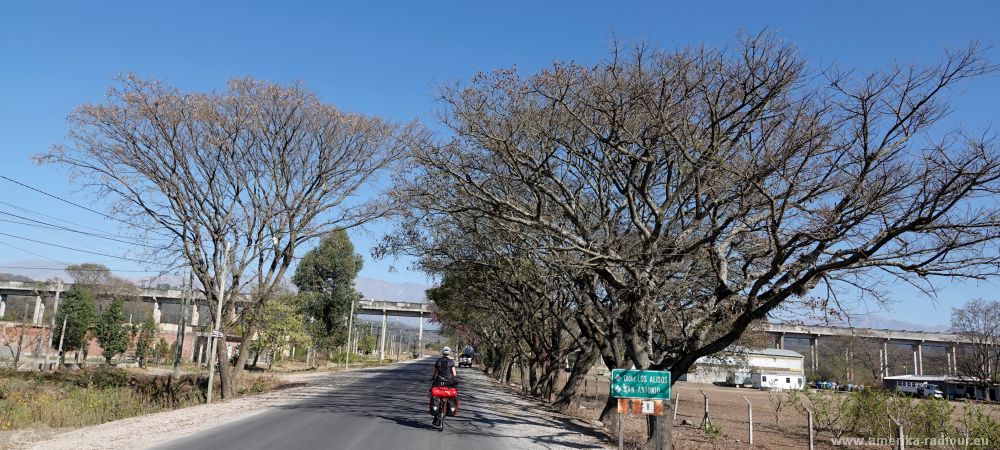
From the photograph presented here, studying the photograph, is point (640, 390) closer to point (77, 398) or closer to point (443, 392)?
point (443, 392)

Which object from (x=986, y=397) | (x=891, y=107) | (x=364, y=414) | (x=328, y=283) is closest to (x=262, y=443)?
(x=364, y=414)

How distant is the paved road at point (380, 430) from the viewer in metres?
11.4

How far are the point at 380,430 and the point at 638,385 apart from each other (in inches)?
218

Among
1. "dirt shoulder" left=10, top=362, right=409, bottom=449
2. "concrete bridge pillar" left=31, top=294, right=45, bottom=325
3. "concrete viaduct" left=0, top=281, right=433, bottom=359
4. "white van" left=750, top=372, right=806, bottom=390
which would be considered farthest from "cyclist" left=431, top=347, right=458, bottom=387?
"concrete bridge pillar" left=31, top=294, right=45, bottom=325

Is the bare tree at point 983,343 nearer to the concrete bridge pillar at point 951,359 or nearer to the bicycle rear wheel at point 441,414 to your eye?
the concrete bridge pillar at point 951,359

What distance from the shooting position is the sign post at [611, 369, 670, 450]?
37.7ft

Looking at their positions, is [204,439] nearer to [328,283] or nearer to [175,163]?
[175,163]

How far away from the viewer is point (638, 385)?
1166 cm

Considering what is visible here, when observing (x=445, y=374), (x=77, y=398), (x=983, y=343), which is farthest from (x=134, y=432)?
(x=983, y=343)

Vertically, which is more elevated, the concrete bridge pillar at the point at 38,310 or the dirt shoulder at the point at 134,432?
the concrete bridge pillar at the point at 38,310

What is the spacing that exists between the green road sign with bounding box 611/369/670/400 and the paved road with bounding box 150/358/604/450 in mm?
2455

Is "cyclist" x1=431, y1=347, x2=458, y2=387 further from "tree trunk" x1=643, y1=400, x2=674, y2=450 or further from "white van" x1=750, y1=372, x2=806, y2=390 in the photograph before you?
"white van" x1=750, y1=372, x2=806, y2=390

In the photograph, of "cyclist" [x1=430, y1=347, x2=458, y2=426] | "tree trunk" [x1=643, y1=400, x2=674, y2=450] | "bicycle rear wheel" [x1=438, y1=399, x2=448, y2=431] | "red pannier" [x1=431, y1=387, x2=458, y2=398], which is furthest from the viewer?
"cyclist" [x1=430, y1=347, x2=458, y2=426]

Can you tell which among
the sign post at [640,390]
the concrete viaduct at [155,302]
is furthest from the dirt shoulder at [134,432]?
the concrete viaduct at [155,302]
